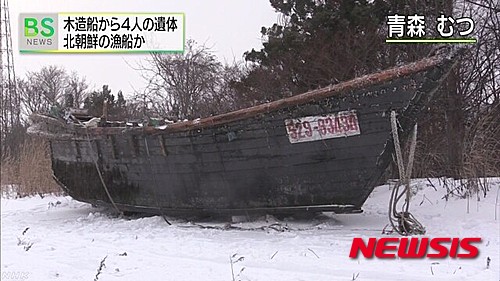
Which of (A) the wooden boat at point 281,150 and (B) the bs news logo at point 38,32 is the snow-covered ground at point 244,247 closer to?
(A) the wooden boat at point 281,150

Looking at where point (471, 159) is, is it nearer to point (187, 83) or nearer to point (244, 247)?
point (244, 247)

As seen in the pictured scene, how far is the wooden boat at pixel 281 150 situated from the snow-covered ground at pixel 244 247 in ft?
0.92

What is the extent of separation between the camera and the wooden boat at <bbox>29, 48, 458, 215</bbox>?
14.8ft

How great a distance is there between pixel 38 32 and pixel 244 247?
558cm

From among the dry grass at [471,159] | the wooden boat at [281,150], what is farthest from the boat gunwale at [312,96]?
the dry grass at [471,159]

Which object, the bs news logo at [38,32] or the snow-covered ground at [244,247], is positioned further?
the bs news logo at [38,32]

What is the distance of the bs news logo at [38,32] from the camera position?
7703 millimetres

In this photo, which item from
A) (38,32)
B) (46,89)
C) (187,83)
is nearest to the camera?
(38,32)

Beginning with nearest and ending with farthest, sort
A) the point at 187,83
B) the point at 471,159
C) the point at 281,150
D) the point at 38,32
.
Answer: the point at 281,150 < the point at 471,159 < the point at 38,32 < the point at 187,83

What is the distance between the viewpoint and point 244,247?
A: 4.04 m

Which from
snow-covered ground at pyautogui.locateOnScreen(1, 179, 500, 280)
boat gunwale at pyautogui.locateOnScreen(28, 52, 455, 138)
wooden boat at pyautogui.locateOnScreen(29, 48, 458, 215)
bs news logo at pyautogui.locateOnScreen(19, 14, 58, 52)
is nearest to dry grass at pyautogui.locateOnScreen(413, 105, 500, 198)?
snow-covered ground at pyautogui.locateOnScreen(1, 179, 500, 280)

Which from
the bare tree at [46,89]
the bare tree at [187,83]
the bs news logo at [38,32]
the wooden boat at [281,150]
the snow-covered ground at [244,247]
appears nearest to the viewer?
the snow-covered ground at [244,247]

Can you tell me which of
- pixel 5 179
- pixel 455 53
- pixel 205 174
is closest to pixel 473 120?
pixel 455 53

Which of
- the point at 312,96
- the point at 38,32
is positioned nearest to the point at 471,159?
the point at 312,96
